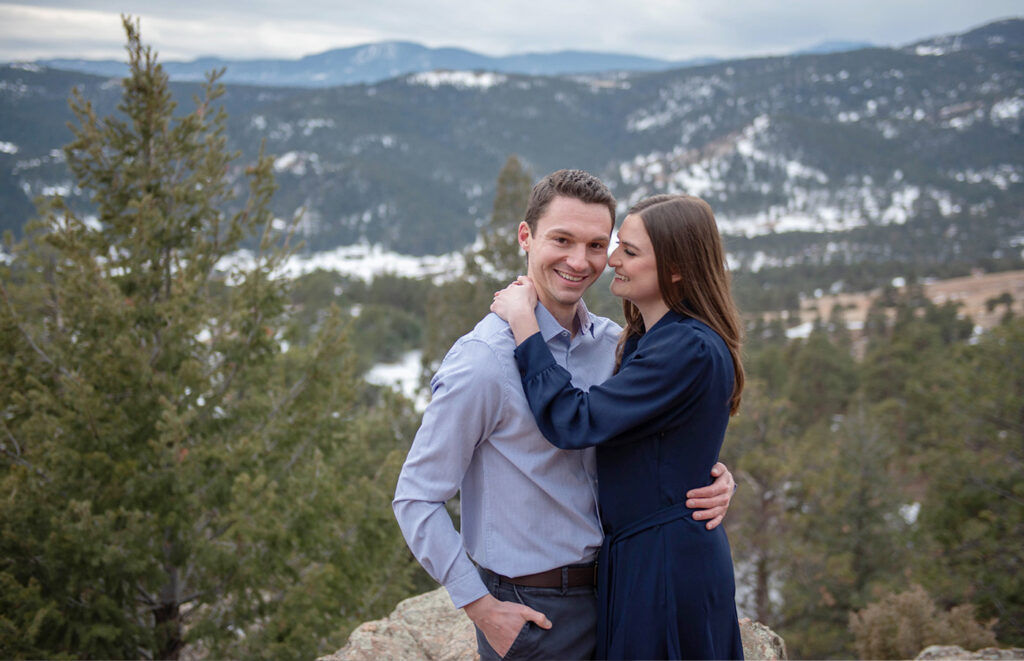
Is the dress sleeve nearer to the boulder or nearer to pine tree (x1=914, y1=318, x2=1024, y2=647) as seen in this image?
the boulder

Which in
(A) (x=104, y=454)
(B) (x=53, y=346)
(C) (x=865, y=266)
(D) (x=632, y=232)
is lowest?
(C) (x=865, y=266)

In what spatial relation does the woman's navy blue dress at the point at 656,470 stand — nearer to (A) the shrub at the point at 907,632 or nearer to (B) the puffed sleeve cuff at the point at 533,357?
(B) the puffed sleeve cuff at the point at 533,357

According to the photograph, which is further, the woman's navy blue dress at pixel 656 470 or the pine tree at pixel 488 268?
the pine tree at pixel 488 268

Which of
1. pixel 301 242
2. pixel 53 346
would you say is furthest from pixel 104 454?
pixel 301 242

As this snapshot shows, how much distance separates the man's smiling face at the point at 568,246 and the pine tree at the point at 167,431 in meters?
4.60

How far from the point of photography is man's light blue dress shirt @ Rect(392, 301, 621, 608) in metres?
2.54

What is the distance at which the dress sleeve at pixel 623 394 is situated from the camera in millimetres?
2449

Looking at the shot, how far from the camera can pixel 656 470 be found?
2.62 m

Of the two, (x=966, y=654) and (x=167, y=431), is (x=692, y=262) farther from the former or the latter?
(x=167, y=431)

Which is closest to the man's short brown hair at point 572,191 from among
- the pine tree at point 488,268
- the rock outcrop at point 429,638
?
the rock outcrop at point 429,638

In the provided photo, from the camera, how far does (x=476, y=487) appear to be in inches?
108

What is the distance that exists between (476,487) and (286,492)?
532cm

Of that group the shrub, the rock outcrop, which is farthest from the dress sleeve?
the shrub

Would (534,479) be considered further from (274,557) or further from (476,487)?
(274,557)
